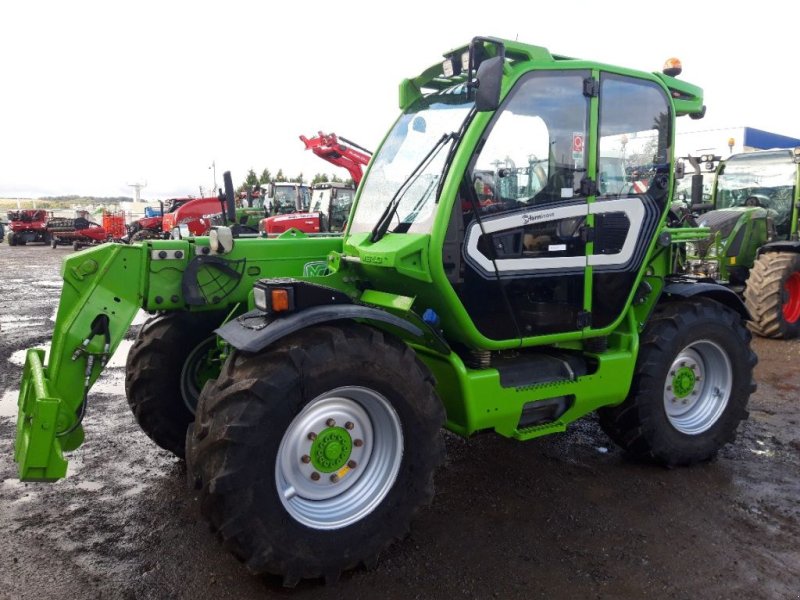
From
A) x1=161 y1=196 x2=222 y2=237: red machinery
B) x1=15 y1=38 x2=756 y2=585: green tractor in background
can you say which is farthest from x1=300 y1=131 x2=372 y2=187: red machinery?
x1=15 y1=38 x2=756 y2=585: green tractor in background

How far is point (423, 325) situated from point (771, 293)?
275 inches

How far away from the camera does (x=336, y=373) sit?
3.02m

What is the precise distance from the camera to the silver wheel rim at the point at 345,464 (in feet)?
10.0

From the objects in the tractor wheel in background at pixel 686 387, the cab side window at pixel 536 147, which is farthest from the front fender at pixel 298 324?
the tractor wheel in background at pixel 686 387

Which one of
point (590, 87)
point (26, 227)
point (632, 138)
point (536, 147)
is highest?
point (590, 87)

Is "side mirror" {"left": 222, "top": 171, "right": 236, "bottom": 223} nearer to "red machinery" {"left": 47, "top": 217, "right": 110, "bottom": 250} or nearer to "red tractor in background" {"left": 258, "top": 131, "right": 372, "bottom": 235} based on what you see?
"red tractor in background" {"left": 258, "top": 131, "right": 372, "bottom": 235}

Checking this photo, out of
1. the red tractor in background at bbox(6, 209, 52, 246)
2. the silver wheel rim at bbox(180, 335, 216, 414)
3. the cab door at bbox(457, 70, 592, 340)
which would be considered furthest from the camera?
the red tractor in background at bbox(6, 209, 52, 246)

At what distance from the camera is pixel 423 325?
345cm

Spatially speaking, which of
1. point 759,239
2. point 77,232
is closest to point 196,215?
point 77,232

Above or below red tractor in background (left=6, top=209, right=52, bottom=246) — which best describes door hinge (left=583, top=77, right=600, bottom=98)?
above

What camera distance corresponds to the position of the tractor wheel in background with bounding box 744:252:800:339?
334 inches

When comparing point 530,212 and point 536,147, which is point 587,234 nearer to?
point 530,212

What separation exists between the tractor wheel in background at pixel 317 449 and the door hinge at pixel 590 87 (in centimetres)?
195

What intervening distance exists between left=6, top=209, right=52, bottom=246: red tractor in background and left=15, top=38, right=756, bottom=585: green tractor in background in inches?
1214
